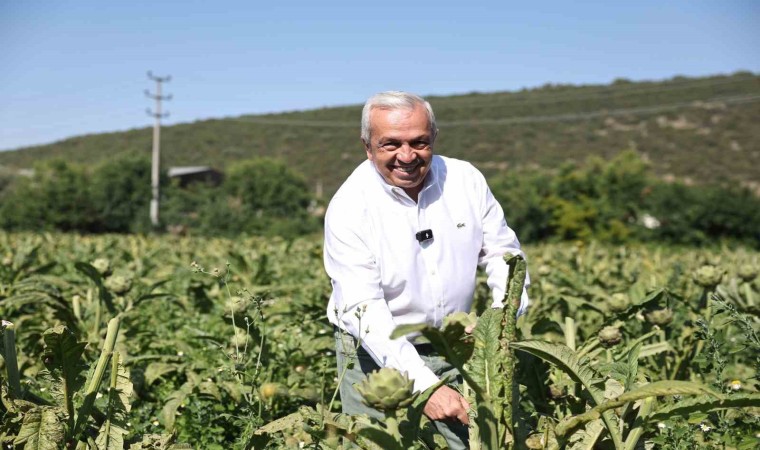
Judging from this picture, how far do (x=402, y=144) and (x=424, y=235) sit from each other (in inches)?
Answer: 13.4

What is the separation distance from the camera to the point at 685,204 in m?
27.7

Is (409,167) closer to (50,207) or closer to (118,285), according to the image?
(118,285)

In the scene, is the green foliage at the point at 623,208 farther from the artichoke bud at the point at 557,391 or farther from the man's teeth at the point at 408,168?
the man's teeth at the point at 408,168

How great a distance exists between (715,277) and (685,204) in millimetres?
25835

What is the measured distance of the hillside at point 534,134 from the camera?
2077 inches

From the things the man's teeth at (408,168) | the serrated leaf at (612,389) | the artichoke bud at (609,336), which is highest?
the man's teeth at (408,168)

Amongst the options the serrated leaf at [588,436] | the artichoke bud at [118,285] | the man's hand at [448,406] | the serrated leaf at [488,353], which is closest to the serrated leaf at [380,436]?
the serrated leaf at [488,353]

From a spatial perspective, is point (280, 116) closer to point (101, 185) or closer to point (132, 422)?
point (101, 185)

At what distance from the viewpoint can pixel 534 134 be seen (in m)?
59.2

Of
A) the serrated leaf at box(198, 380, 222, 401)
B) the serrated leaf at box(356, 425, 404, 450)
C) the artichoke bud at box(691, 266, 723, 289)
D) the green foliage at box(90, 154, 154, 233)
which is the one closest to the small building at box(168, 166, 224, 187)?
the green foliage at box(90, 154, 154, 233)

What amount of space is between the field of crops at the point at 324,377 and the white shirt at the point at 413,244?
29 cm

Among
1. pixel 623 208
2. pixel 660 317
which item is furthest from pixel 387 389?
pixel 623 208

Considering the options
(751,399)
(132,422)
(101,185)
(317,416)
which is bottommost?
(101,185)


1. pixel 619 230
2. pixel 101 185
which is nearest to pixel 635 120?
pixel 619 230
